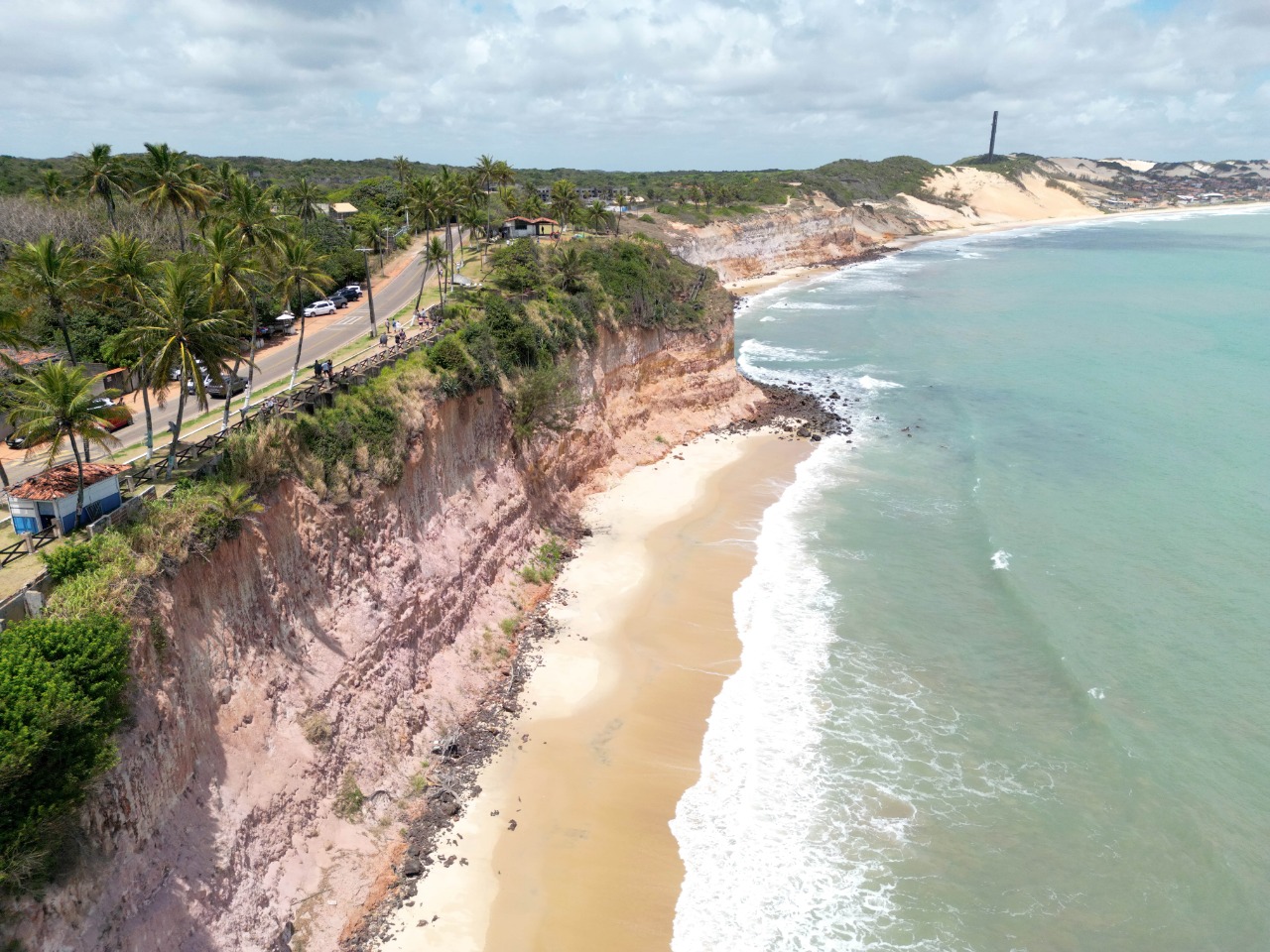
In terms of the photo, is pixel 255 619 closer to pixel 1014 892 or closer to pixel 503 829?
pixel 503 829

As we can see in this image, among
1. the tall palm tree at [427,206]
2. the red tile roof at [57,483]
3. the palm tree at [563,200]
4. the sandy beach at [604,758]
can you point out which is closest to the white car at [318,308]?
the tall palm tree at [427,206]

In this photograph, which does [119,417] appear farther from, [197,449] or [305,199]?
[305,199]

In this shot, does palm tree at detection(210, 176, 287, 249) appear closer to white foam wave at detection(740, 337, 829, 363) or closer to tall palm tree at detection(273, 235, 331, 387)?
tall palm tree at detection(273, 235, 331, 387)

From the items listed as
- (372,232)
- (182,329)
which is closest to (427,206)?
(372,232)

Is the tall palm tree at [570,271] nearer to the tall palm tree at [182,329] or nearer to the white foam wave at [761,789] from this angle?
the white foam wave at [761,789]

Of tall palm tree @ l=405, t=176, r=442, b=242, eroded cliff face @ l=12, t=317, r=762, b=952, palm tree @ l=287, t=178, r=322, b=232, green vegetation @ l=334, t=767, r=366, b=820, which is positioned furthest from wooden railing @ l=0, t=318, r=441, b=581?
palm tree @ l=287, t=178, r=322, b=232

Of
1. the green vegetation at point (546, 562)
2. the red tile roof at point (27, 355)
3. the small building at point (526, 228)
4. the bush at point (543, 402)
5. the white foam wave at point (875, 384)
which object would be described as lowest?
the green vegetation at point (546, 562)
